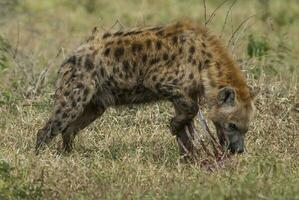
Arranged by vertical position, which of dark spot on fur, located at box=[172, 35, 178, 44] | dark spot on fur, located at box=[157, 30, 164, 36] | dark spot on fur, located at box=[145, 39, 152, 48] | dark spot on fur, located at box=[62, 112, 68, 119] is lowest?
dark spot on fur, located at box=[62, 112, 68, 119]

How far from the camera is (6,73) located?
10.3 meters

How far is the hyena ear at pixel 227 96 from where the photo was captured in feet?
24.1

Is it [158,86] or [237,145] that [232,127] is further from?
[158,86]

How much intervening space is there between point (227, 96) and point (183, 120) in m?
0.45

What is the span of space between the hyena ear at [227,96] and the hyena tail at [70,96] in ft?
3.56

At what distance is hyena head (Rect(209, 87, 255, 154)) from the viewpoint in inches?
292

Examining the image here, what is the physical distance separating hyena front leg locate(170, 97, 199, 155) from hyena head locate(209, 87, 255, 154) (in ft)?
0.68

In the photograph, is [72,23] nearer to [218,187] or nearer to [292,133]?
[292,133]

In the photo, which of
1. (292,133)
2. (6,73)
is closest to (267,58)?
(292,133)

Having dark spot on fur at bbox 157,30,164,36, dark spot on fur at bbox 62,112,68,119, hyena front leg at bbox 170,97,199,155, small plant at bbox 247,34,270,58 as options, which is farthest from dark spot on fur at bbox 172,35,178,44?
small plant at bbox 247,34,270,58

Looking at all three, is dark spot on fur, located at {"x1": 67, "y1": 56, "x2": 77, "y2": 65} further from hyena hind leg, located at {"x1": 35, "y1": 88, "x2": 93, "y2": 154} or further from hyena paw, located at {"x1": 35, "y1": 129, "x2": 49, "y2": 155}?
hyena paw, located at {"x1": 35, "y1": 129, "x2": 49, "y2": 155}

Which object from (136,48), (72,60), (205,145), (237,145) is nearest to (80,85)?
(72,60)

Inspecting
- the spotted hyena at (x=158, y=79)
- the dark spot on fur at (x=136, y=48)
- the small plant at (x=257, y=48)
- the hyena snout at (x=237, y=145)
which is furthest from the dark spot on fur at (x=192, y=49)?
the small plant at (x=257, y=48)

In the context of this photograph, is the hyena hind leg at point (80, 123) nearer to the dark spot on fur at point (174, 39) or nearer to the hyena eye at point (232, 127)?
the dark spot on fur at point (174, 39)
